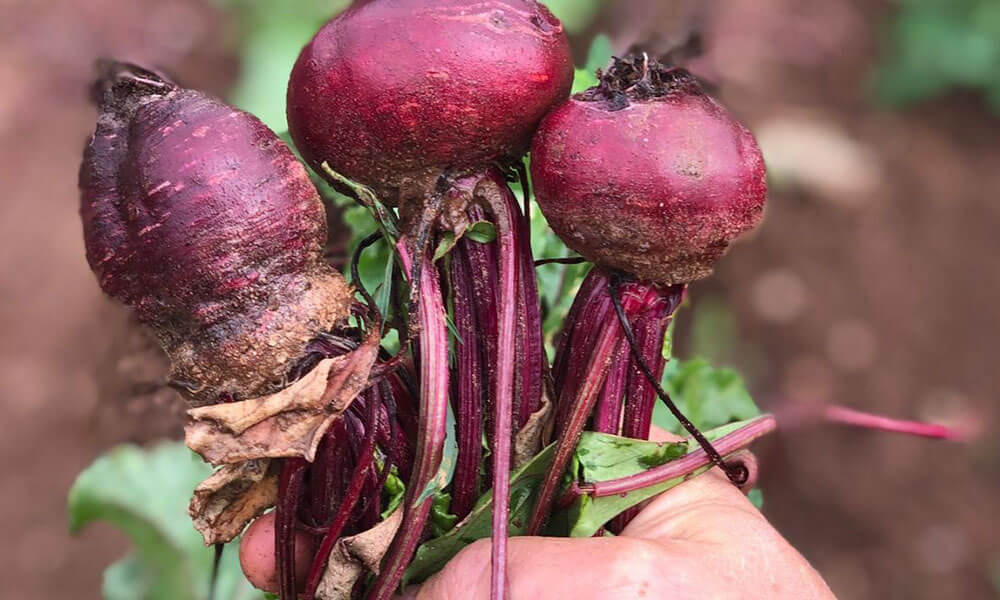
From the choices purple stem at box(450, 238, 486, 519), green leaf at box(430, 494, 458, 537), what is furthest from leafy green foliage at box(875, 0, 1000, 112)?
green leaf at box(430, 494, 458, 537)

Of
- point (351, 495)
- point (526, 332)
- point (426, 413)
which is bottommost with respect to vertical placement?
point (351, 495)

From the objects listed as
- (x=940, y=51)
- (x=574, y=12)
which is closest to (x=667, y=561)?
(x=574, y=12)

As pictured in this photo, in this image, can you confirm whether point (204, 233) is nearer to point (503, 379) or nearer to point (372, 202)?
point (372, 202)

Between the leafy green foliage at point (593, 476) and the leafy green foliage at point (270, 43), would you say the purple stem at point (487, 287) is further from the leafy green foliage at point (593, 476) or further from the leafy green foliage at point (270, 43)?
the leafy green foliage at point (270, 43)

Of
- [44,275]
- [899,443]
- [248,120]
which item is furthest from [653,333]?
[44,275]

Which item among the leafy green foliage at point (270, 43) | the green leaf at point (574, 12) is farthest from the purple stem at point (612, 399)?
the green leaf at point (574, 12)

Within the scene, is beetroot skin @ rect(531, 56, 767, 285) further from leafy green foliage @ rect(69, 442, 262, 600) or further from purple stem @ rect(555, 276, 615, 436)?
leafy green foliage @ rect(69, 442, 262, 600)
